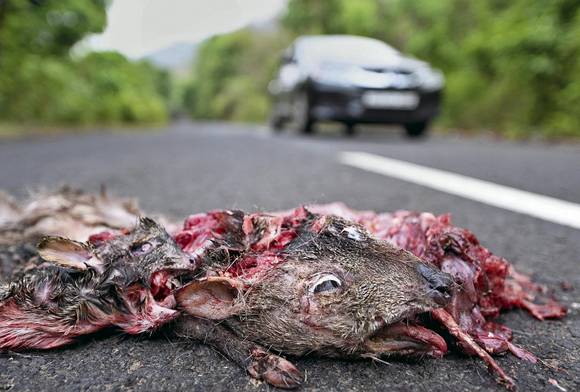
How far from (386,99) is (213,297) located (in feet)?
28.9

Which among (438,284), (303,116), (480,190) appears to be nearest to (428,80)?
(303,116)

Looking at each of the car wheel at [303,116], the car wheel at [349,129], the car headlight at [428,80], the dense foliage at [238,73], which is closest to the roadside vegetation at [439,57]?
the car headlight at [428,80]

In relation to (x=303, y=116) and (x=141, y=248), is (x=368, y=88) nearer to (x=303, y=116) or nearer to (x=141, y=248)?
(x=303, y=116)

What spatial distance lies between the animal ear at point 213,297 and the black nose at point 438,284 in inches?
19.8

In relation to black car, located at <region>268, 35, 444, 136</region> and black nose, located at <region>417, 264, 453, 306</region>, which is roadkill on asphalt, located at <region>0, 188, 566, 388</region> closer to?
black nose, located at <region>417, 264, 453, 306</region>

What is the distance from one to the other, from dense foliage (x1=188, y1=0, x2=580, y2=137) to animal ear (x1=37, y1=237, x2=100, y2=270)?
9.33m

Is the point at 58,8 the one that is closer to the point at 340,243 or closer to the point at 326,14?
the point at 340,243

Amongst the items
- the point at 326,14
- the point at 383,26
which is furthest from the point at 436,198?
the point at 326,14

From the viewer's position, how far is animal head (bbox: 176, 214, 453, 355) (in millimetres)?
1486

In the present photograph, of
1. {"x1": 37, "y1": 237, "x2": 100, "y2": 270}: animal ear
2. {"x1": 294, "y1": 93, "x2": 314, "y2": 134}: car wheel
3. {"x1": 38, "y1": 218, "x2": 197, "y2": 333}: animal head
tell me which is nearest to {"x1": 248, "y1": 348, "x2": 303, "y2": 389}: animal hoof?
{"x1": 38, "y1": 218, "x2": 197, "y2": 333}: animal head

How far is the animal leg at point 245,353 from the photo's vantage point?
145cm

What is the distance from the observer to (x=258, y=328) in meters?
1.53

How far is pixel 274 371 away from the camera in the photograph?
1460 mm

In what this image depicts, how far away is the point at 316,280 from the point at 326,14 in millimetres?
22918
